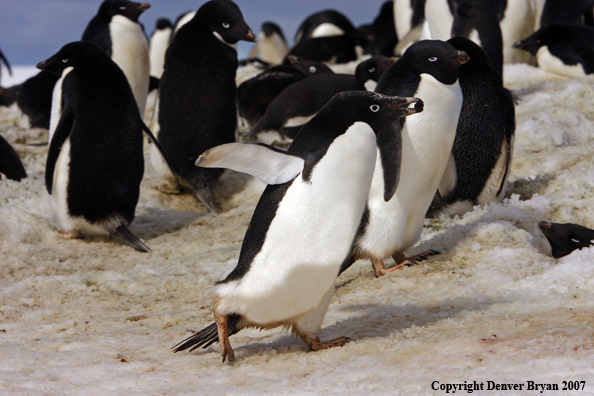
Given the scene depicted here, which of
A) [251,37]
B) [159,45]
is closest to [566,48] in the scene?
[251,37]

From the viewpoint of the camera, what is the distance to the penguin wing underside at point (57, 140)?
404cm

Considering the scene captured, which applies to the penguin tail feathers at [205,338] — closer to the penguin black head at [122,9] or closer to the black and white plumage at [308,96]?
the black and white plumage at [308,96]

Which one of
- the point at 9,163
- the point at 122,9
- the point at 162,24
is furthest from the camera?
the point at 162,24

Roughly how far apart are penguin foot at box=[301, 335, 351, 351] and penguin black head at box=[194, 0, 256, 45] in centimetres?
329

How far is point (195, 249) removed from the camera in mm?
4035

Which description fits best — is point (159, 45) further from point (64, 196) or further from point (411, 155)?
point (411, 155)

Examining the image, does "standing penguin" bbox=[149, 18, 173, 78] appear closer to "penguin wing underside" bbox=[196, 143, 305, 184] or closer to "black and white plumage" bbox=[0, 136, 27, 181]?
"black and white plumage" bbox=[0, 136, 27, 181]

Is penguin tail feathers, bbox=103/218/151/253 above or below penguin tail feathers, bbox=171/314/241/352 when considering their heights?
below

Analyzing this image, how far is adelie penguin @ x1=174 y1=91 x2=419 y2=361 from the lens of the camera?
2107 mm

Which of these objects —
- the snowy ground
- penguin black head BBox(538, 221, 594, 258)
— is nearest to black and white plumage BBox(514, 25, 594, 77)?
the snowy ground

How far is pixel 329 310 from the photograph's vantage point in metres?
2.73

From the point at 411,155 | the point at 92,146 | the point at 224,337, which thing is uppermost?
the point at 411,155

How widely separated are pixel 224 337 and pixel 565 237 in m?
1.77

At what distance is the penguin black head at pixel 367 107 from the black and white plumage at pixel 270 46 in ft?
42.2
